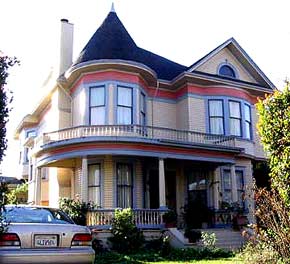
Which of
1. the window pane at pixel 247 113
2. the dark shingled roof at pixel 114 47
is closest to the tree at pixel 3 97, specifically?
the dark shingled roof at pixel 114 47

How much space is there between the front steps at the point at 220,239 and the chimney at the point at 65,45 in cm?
1148

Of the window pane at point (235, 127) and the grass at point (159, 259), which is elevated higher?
the window pane at point (235, 127)

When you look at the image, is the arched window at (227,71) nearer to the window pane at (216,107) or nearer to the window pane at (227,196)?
the window pane at (216,107)

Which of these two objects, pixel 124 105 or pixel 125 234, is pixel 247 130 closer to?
pixel 124 105

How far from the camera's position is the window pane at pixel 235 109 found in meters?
23.1

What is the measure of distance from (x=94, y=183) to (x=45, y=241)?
12733 millimetres

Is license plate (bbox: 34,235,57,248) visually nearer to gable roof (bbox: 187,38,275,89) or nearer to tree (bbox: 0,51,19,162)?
tree (bbox: 0,51,19,162)

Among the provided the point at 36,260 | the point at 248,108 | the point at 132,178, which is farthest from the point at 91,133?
the point at 36,260

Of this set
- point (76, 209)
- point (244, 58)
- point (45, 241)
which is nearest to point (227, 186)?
point (244, 58)

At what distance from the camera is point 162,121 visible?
22.8 m

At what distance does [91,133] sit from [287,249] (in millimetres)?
12165

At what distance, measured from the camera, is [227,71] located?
24875 mm

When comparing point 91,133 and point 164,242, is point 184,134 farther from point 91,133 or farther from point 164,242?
point 164,242

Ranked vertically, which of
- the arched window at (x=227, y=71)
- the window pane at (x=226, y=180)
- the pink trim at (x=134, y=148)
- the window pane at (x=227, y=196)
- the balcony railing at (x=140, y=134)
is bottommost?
the window pane at (x=227, y=196)
